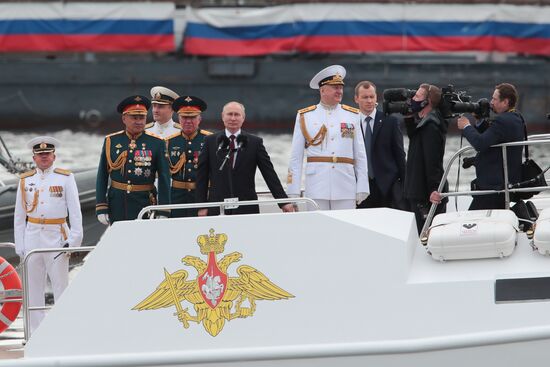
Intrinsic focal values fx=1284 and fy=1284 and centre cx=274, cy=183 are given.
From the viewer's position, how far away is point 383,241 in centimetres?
644

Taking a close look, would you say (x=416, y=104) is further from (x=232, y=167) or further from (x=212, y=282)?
(x=212, y=282)

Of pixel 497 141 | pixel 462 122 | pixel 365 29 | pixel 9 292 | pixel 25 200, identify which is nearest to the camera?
pixel 462 122

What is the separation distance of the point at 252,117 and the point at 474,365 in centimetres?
3258

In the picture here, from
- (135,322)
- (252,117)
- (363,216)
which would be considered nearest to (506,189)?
(363,216)

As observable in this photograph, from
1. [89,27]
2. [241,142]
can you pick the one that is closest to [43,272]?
[241,142]

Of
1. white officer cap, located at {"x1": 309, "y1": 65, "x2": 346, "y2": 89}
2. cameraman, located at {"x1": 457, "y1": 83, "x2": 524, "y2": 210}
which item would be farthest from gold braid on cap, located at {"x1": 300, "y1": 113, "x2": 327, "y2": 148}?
cameraman, located at {"x1": 457, "y1": 83, "x2": 524, "y2": 210}

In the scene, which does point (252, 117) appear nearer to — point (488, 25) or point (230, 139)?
point (488, 25)

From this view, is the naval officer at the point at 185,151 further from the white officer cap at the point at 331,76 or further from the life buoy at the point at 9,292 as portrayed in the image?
the life buoy at the point at 9,292

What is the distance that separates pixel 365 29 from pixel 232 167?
33921mm

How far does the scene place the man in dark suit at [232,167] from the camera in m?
7.52

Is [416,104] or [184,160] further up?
[416,104]

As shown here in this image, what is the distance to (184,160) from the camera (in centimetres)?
834

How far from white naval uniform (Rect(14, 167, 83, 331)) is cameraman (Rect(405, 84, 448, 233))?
216cm

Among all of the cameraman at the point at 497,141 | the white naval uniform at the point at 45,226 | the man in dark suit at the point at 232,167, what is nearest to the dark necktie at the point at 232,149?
the man in dark suit at the point at 232,167
